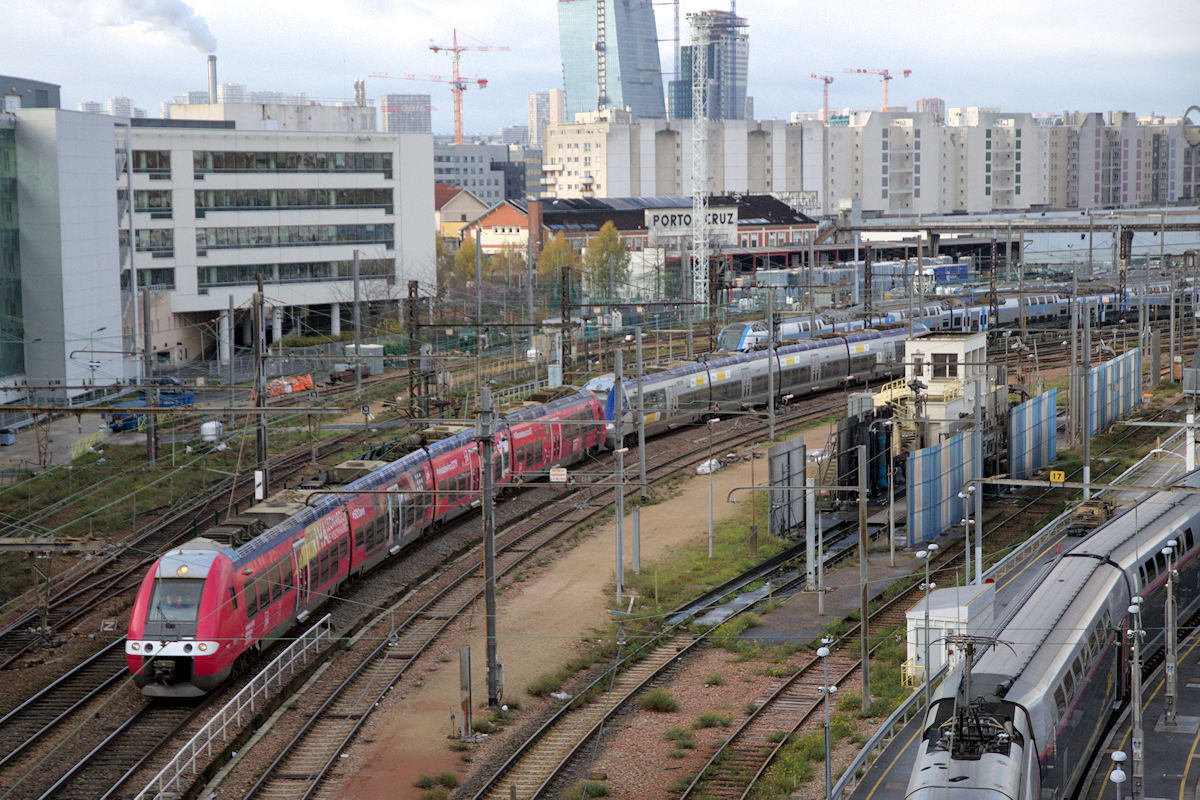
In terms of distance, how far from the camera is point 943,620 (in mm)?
21969

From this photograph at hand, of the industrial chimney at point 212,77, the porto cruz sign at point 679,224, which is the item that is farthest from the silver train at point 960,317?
the industrial chimney at point 212,77

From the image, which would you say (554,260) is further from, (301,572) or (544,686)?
(544,686)

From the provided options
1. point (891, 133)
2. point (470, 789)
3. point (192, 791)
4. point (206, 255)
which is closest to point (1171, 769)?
point (470, 789)

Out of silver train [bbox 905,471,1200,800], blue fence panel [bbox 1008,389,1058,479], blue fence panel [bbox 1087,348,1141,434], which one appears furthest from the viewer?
blue fence panel [bbox 1087,348,1141,434]

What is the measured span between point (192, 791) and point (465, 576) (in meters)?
11.3

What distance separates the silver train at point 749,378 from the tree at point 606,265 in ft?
101

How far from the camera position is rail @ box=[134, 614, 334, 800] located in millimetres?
18297

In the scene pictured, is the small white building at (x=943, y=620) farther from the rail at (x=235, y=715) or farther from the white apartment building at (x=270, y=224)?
the white apartment building at (x=270, y=224)

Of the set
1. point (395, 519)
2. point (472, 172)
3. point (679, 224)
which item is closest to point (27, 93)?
point (395, 519)

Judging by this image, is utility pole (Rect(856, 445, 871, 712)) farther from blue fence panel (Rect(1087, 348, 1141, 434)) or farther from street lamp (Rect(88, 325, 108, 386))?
street lamp (Rect(88, 325, 108, 386))

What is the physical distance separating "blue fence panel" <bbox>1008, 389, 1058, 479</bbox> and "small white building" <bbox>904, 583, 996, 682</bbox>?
14.1 meters

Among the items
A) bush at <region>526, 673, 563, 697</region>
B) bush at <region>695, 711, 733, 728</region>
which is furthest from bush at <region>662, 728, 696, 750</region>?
bush at <region>526, 673, 563, 697</region>

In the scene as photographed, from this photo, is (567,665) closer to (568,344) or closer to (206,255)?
(568,344)

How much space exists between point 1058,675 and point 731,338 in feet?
150
